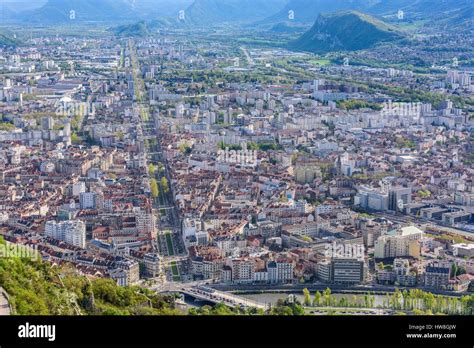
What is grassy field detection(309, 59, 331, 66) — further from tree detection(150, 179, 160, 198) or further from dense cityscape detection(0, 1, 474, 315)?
tree detection(150, 179, 160, 198)

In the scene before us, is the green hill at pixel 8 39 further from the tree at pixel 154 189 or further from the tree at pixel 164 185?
the tree at pixel 154 189

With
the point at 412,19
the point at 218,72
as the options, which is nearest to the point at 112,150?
the point at 218,72

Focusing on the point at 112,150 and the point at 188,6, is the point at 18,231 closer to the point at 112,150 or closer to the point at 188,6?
the point at 112,150

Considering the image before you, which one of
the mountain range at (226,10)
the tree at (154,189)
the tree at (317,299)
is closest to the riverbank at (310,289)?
the tree at (317,299)

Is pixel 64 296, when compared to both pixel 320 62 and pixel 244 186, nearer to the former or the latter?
pixel 244 186

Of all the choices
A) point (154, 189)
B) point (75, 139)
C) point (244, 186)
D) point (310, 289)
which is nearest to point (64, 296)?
point (310, 289)
